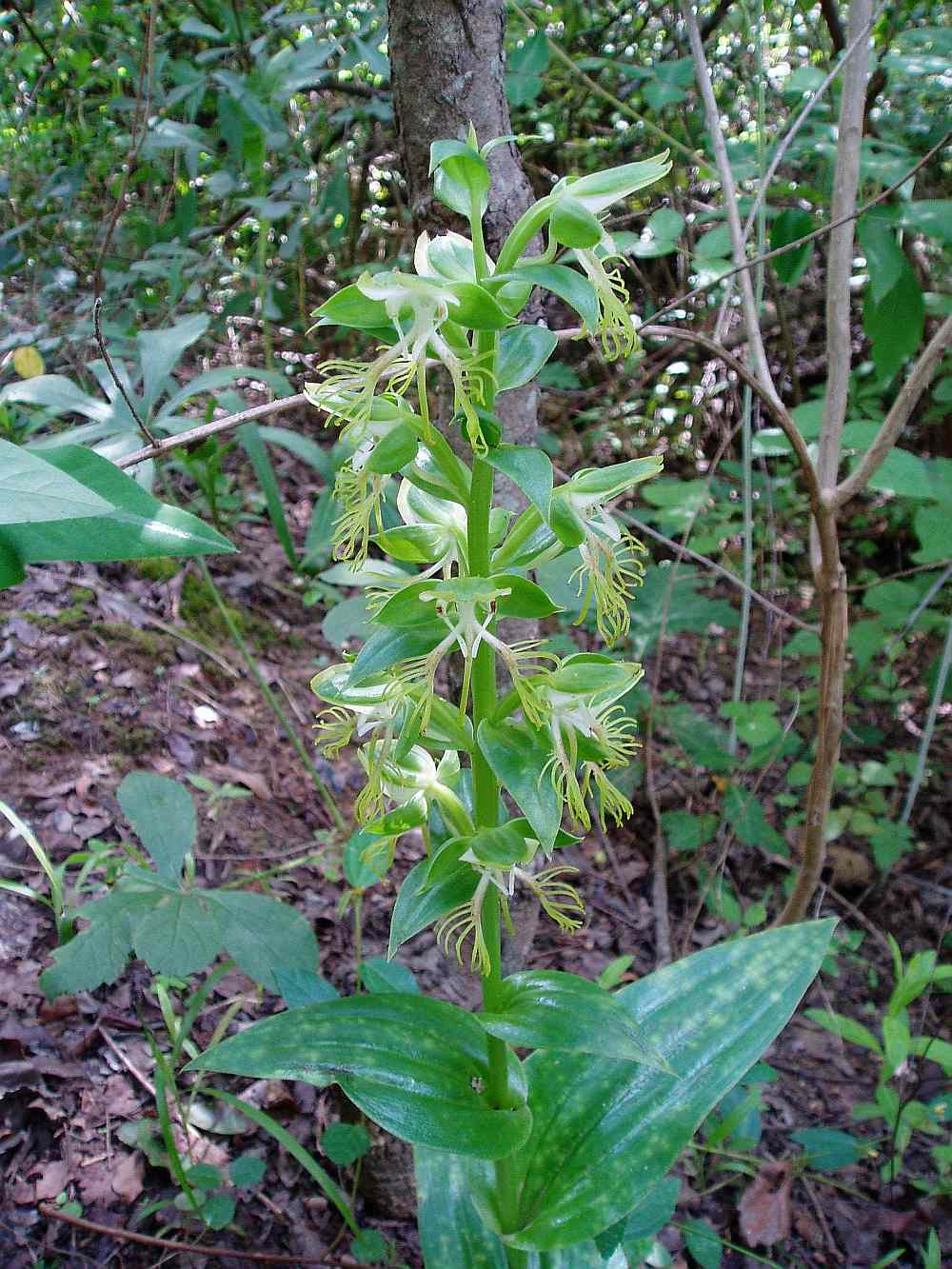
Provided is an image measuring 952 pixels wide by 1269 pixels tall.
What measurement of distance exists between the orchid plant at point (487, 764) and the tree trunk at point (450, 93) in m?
0.38

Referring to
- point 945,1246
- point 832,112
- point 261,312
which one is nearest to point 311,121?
point 261,312

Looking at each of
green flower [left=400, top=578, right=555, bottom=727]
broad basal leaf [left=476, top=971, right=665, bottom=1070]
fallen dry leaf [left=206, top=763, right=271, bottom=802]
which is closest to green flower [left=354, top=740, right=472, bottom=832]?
green flower [left=400, top=578, right=555, bottom=727]

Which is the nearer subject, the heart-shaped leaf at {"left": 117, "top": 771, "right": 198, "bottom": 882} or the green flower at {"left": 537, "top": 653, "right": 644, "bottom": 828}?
the green flower at {"left": 537, "top": 653, "right": 644, "bottom": 828}

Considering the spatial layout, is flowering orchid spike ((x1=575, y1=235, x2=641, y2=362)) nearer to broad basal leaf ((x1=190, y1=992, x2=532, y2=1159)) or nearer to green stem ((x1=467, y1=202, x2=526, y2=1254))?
green stem ((x1=467, y1=202, x2=526, y2=1254))

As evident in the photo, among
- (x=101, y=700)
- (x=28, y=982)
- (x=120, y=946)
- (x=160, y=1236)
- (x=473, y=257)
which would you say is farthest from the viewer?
(x=101, y=700)

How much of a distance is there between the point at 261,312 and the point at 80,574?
1298 mm

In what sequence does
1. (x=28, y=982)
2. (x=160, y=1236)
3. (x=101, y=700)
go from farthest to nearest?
(x=101, y=700), (x=28, y=982), (x=160, y=1236)

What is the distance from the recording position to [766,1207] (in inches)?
82.5

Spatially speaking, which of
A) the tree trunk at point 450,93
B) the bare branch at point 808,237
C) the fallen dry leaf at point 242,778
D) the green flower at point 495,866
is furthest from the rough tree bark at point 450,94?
the fallen dry leaf at point 242,778

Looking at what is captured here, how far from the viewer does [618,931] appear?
113 inches

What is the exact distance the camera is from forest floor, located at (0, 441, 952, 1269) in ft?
5.92

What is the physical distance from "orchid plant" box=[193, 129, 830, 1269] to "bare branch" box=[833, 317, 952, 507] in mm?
1080

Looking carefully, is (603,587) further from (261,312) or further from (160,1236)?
(261,312)

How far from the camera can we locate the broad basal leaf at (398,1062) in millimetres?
1320
